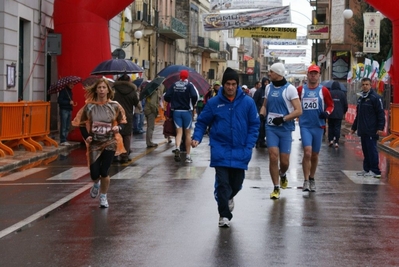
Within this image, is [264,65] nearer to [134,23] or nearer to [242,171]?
[134,23]

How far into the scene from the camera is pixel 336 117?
73.6ft

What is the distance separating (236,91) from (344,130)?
24.2 meters

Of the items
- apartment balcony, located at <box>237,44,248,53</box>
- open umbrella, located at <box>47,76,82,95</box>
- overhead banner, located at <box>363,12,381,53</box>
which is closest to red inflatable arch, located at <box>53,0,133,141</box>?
open umbrella, located at <box>47,76,82,95</box>

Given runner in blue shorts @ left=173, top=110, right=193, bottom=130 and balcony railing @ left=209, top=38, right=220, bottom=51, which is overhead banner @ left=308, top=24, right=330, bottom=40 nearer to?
balcony railing @ left=209, top=38, right=220, bottom=51

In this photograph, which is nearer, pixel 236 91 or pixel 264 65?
pixel 236 91

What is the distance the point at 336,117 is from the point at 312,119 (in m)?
10.7

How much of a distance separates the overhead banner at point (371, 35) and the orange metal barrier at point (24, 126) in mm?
16159

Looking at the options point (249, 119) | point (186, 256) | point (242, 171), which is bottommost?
point (186, 256)

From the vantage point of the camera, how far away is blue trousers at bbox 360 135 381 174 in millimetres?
14312

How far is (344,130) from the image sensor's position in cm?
3262

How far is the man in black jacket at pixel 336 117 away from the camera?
2227 cm

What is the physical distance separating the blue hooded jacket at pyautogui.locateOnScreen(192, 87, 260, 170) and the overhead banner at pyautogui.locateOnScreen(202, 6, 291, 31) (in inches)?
1478

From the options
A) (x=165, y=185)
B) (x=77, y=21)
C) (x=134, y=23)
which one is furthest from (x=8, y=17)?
(x=134, y=23)

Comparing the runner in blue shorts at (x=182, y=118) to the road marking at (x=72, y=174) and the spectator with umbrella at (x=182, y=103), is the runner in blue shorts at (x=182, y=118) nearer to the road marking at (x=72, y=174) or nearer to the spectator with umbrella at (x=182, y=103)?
the spectator with umbrella at (x=182, y=103)
